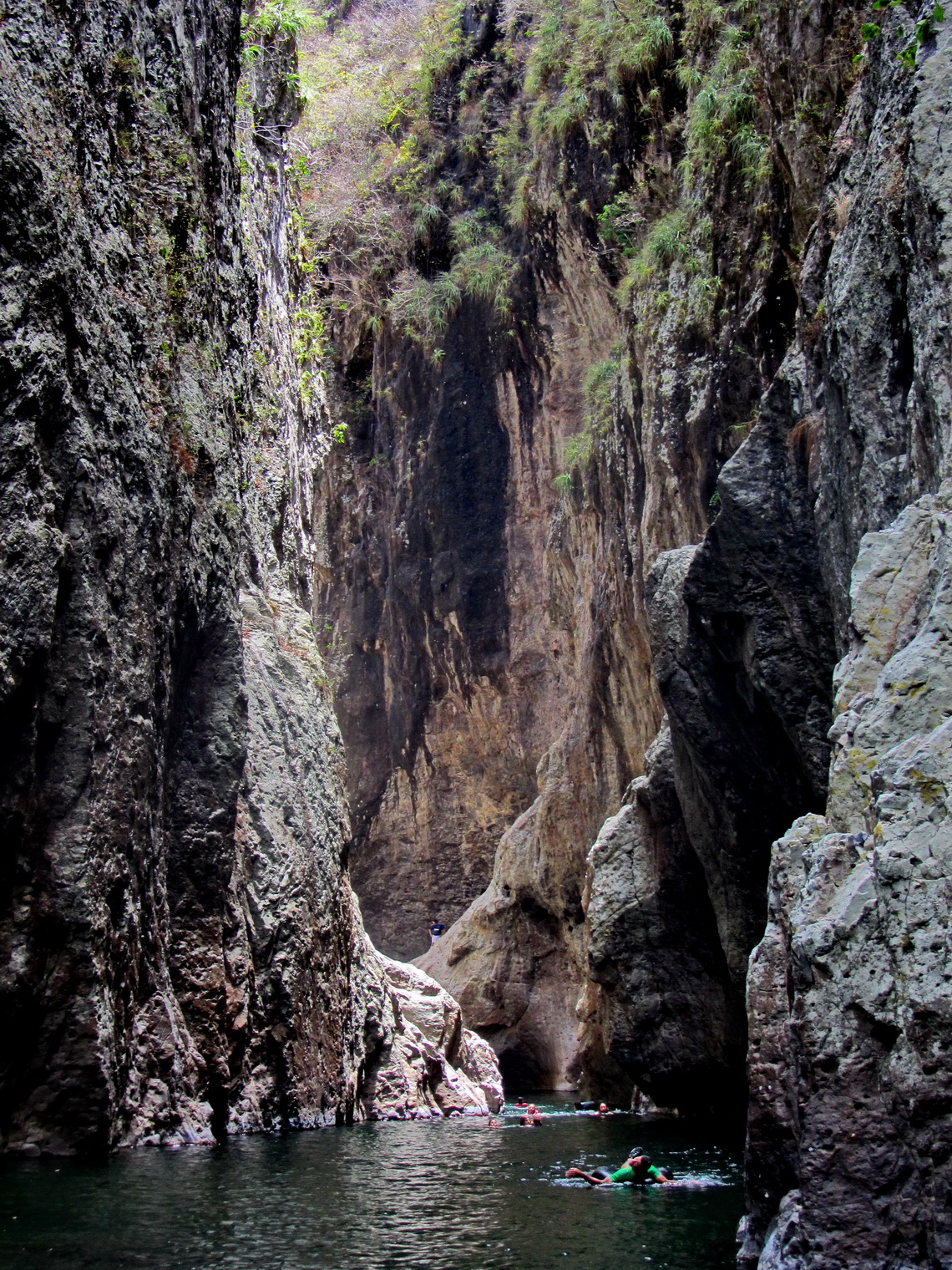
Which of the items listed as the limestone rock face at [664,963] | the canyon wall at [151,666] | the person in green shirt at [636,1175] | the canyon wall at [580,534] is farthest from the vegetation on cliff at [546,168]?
the person in green shirt at [636,1175]

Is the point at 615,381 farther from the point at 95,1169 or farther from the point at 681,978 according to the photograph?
the point at 95,1169

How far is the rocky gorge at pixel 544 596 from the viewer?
709 centimetres

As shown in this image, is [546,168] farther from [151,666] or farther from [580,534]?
[151,666]

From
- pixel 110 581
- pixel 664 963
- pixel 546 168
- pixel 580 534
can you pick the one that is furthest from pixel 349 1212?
pixel 546 168

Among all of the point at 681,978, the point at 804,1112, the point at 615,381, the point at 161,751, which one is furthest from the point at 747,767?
the point at 615,381

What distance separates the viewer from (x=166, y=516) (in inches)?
484

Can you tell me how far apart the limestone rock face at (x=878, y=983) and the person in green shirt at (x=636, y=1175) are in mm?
4338

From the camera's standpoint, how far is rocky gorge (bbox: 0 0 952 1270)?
7094 mm

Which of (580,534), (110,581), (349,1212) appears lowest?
(349,1212)

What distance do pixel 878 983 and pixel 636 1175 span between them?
6.74 meters

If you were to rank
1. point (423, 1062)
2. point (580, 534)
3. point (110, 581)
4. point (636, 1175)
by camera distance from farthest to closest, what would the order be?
point (580, 534)
point (423, 1062)
point (636, 1175)
point (110, 581)

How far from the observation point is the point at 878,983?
18.5 ft

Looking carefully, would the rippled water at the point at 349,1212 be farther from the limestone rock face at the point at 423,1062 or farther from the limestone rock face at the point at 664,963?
the limestone rock face at the point at 423,1062

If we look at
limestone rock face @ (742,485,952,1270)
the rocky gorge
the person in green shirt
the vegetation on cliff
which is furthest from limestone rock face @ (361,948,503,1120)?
limestone rock face @ (742,485,952,1270)
